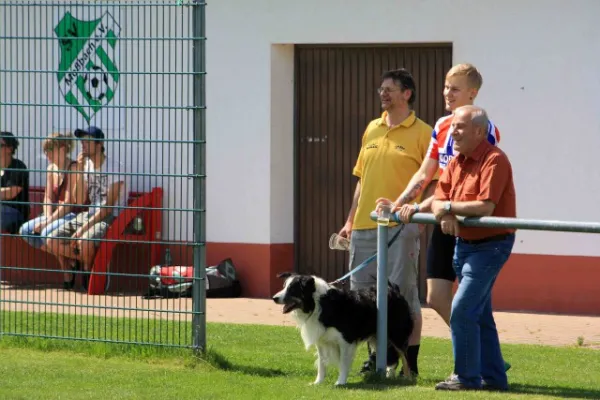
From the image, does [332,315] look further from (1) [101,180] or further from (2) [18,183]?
(2) [18,183]

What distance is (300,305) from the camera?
8594 millimetres

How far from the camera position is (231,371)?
9375mm

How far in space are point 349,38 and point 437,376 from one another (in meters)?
5.41

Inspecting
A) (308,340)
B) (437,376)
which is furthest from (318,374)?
(437,376)

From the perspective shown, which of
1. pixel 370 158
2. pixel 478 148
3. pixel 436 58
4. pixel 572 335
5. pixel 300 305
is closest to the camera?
pixel 478 148

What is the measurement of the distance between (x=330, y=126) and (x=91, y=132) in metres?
4.37

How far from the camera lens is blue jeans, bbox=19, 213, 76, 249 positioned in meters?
10.7

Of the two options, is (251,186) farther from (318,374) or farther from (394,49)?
(318,374)

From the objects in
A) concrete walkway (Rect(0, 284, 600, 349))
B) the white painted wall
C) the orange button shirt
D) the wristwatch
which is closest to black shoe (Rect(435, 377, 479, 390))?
the orange button shirt

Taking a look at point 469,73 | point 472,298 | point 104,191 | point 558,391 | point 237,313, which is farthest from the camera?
point 237,313

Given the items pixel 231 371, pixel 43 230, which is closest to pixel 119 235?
pixel 43 230

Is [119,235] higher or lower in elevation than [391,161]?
lower

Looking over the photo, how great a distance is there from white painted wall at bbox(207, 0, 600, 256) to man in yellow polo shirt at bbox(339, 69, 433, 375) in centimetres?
396

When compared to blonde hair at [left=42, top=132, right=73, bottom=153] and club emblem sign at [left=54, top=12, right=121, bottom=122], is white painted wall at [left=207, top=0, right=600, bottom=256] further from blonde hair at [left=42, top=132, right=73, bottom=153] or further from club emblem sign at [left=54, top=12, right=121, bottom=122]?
blonde hair at [left=42, top=132, right=73, bottom=153]
